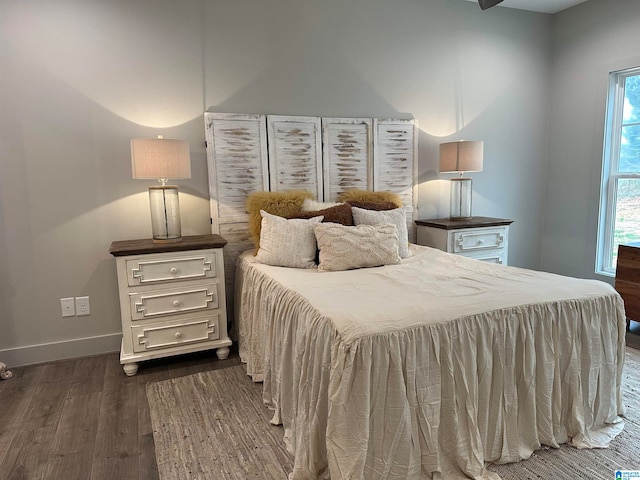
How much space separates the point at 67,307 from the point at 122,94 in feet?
4.83

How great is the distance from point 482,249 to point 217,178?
223 centimetres

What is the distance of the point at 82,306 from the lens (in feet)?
9.44

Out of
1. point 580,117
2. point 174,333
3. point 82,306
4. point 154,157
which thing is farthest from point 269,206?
point 580,117

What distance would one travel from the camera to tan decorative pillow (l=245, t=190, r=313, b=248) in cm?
292

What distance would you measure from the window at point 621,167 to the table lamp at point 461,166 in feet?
4.15

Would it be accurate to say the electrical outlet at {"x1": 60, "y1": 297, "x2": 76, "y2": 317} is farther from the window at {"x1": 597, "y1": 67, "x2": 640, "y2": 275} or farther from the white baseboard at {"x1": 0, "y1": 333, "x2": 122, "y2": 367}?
the window at {"x1": 597, "y1": 67, "x2": 640, "y2": 275}

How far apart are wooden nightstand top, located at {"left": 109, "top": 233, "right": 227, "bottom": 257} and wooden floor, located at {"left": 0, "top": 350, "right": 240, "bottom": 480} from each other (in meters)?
0.78

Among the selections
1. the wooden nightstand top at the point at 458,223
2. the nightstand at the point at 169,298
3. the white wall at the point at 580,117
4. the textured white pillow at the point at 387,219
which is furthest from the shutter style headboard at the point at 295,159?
the white wall at the point at 580,117

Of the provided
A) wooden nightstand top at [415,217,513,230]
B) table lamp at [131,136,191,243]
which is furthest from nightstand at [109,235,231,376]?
wooden nightstand top at [415,217,513,230]

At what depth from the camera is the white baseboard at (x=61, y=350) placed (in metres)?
2.76

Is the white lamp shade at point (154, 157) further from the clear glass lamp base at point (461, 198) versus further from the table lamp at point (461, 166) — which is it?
the clear glass lamp base at point (461, 198)

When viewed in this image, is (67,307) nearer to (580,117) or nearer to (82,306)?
(82,306)

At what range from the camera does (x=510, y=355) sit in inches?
67.5

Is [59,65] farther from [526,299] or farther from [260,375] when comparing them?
[526,299]
